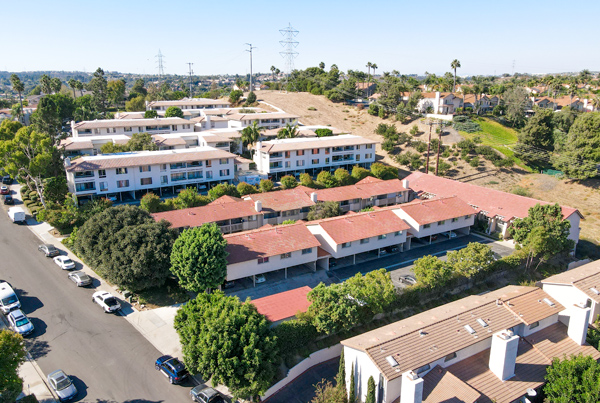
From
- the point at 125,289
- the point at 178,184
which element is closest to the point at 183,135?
the point at 178,184

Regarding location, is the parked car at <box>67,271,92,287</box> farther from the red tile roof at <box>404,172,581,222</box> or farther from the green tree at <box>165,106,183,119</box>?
the green tree at <box>165,106,183,119</box>

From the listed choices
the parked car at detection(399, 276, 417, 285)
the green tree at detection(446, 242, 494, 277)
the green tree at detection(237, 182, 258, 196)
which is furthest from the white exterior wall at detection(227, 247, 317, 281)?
the green tree at detection(237, 182, 258, 196)

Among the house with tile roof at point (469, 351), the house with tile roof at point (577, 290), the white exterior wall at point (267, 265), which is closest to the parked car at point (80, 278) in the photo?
the white exterior wall at point (267, 265)

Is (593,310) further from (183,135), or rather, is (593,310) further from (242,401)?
(183,135)

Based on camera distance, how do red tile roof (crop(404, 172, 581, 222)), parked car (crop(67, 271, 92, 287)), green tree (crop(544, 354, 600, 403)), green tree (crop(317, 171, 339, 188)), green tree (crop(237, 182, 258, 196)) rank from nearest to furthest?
green tree (crop(544, 354, 600, 403)) → parked car (crop(67, 271, 92, 287)) → red tile roof (crop(404, 172, 581, 222)) → green tree (crop(237, 182, 258, 196)) → green tree (crop(317, 171, 339, 188))

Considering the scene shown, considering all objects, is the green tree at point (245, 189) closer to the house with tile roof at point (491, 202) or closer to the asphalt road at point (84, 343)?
the house with tile roof at point (491, 202)
